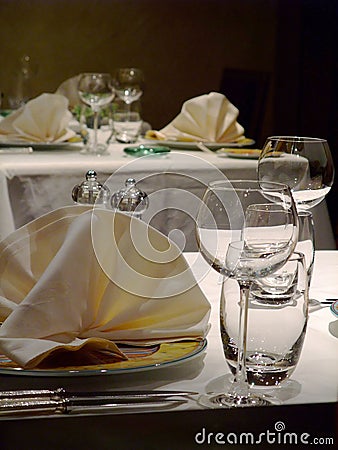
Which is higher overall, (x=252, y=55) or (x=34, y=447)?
(x=252, y=55)

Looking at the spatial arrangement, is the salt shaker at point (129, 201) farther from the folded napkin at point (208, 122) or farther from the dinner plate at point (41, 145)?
the folded napkin at point (208, 122)

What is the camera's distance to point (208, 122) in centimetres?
265

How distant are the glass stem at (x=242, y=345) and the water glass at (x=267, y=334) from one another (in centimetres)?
2

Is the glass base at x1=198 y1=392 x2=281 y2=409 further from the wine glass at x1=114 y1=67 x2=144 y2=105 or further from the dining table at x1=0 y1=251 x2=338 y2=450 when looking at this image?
the wine glass at x1=114 y1=67 x2=144 y2=105

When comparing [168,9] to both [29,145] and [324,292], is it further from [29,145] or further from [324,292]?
[324,292]

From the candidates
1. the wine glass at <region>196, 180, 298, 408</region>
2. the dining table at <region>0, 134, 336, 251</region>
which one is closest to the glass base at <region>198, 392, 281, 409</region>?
the wine glass at <region>196, 180, 298, 408</region>

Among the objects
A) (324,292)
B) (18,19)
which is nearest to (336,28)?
(18,19)

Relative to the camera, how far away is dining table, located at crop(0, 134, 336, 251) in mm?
2164

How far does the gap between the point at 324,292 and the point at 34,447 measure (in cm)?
59

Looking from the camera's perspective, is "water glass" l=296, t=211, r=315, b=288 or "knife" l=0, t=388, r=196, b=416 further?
"water glass" l=296, t=211, r=315, b=288

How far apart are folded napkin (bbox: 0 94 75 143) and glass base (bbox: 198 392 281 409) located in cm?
180

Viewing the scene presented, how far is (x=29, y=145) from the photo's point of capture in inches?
97.8

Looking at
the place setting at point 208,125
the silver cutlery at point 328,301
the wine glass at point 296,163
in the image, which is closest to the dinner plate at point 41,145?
the place setting at point 208,125

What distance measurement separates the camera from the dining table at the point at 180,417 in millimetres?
774
